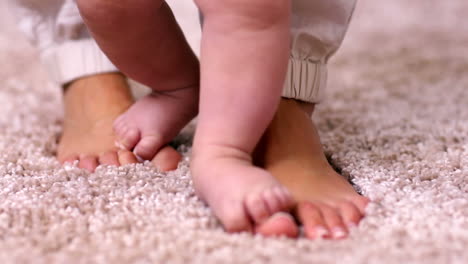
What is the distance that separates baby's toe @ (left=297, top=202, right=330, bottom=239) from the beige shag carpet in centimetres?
2

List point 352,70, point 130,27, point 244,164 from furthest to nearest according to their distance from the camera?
1. point 352,70
2. point 130,27
3. point 244,164

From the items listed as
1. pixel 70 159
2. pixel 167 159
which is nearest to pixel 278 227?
pixel 167 159

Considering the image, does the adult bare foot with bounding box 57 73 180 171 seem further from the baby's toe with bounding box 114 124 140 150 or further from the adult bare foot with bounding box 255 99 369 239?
the adult bare foot with bounding box 255 99 369 239

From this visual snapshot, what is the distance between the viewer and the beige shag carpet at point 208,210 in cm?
54

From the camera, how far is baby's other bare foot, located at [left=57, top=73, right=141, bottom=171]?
2.77 ft

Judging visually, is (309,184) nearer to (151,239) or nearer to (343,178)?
(343,178)

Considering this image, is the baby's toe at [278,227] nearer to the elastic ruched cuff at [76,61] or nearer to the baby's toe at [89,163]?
the baby's toe at [89,163]

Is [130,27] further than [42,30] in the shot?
No

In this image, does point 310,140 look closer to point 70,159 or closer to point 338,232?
point 338,232

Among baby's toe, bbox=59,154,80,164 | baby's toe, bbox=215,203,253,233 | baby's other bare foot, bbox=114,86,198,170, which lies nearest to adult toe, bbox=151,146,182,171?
baby's other bare foot, bbox=114,86,198,170

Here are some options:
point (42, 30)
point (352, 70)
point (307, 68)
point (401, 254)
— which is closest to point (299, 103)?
point (307, 68)

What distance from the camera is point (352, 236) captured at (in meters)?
0.58

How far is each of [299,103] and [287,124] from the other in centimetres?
8

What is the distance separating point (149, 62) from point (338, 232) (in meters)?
0.36
